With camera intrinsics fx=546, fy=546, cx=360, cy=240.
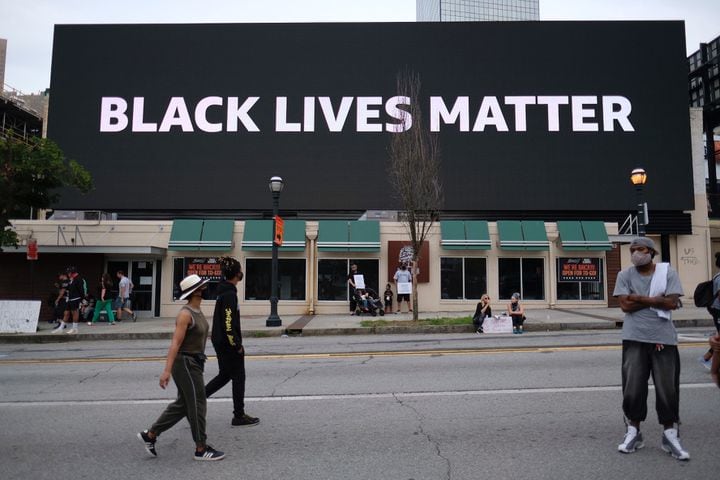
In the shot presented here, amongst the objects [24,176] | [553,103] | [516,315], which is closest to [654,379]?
[516,315]

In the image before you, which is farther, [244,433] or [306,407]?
[306,407]

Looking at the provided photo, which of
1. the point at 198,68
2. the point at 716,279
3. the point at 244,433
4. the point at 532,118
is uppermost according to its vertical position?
the point at 198,68

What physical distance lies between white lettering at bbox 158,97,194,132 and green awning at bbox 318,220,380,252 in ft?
29.7

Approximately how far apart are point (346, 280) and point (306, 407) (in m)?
15.3

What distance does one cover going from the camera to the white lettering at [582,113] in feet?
84.4

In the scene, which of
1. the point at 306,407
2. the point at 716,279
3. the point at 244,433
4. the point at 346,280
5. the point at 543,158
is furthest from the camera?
the point at 543,158

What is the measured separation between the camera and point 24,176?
16859mm

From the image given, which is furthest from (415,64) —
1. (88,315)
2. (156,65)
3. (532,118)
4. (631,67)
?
(88,315)

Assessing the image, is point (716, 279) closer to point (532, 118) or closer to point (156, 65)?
point (532, 118)

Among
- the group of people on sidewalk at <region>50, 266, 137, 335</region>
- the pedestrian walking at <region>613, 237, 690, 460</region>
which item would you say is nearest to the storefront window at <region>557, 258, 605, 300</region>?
the group of people on sidewalk at <region>50, 266, 137, 335</region>

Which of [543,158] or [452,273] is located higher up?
[543,158]

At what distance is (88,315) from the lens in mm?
19234

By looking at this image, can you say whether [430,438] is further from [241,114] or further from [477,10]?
[477,10]

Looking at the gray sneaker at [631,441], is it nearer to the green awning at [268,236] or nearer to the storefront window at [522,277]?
the green awning at [268,236]
